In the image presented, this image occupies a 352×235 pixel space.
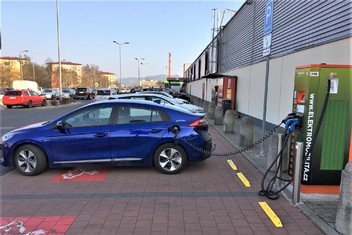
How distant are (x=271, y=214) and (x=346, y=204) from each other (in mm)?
1029

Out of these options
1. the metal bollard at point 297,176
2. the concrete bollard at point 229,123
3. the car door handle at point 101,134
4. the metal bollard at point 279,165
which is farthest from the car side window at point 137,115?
the concrete bollard at point 229,123

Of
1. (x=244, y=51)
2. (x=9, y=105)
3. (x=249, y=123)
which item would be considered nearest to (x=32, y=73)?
(x=9, y=105)

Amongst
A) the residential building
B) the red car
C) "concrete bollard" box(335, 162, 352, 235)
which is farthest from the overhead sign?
the residential building

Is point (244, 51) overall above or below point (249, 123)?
above

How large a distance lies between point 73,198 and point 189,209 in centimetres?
193

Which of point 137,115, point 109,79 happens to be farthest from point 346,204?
point 109,79

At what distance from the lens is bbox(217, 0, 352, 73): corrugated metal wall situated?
8.09 metres

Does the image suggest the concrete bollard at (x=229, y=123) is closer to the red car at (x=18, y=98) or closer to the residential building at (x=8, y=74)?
the red car at (x=18, y=98)

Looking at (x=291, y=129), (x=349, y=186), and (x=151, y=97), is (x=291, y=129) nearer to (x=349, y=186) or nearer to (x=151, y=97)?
(x=349, y=186)

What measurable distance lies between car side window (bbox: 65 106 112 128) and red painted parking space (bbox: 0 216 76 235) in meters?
2.39

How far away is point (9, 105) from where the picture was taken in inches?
1058

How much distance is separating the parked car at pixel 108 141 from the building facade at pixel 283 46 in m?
2.82

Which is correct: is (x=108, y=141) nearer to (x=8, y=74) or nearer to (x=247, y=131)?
(x=247, y=131)

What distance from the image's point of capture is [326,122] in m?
4.61
